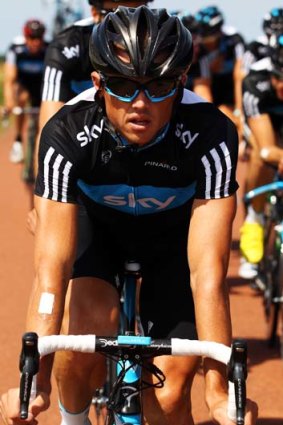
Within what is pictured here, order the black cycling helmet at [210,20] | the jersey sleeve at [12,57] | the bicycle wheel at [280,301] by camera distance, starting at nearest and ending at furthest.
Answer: the bicycle wheel at [280,301] → the black cycling helmet at [210,20] → the jersey sleeve at [12,57]

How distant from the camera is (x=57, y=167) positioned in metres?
4.84

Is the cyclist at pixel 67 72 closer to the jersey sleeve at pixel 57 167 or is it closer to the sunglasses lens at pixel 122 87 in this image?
the jersey sleeve at pixel 57 167

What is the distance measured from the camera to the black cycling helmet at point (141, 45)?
4645mm

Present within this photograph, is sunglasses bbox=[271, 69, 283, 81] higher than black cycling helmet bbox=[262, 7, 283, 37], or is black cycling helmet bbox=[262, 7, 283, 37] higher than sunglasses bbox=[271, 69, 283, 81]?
black cycling helmet bbox=[262, 7, 283, 37]

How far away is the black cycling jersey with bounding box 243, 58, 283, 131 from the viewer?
9266 millimetres

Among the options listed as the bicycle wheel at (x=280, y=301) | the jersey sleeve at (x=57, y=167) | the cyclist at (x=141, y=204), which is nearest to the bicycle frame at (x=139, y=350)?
the cyclist at (x=141, y=204)

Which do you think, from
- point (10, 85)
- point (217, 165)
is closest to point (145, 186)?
point (217, 165)

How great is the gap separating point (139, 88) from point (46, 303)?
34.0 inches

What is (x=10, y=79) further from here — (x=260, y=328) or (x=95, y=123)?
(x=95, y=123)

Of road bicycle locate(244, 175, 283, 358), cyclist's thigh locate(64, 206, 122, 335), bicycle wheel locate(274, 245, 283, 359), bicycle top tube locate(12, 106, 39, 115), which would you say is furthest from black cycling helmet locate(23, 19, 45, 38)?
cyclist's thigh locate(64, 206, 122, 335)

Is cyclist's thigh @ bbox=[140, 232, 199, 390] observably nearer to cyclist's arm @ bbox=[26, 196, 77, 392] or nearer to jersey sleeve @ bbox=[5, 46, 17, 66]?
cyclist's arm @ bbox=[26, 196, 77, 392]

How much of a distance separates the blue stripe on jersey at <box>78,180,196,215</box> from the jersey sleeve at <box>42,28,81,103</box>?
2305 millimetres

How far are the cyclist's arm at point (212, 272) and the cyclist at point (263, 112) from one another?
3.66 m

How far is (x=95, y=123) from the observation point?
16.3ft
